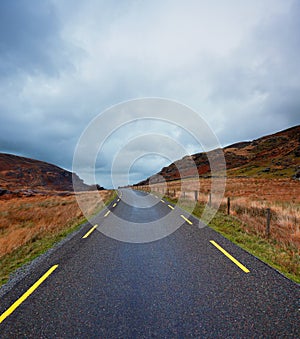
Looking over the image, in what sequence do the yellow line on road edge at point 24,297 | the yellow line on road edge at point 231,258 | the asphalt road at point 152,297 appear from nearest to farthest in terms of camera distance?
the asphalt road at point 152,297 → the yellow line on road edge at point 24,297 → the yellow line on road edge at point 231,258

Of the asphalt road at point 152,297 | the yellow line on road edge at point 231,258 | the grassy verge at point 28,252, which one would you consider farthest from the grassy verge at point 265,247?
the grassy verge at point 28,252

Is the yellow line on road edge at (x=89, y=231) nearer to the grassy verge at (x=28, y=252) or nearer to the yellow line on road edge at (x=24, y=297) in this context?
the grassy verge at (x=28, y=252)

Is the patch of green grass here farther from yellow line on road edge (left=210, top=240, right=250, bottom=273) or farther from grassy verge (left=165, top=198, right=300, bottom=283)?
grassy verge (left=165, top=198, right=300, bottom=283)

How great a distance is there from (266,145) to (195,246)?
138 m

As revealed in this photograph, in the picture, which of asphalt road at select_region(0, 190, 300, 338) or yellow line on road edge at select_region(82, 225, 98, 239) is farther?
yellow line on road edge at select_region(82, 225, 98, 239)

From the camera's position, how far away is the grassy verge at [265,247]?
4957mm

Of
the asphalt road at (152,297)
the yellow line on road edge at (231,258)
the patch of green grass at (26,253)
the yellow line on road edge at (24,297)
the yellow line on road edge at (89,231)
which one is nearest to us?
the asphalt road at (152,297)

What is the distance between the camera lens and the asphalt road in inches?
114

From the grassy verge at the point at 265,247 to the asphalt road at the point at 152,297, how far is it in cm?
38

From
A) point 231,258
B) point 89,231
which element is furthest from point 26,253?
point 231,258

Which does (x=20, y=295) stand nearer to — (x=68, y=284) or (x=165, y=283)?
(x=68, y=284)

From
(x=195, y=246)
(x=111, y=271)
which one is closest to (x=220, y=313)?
(x=111, y=271)

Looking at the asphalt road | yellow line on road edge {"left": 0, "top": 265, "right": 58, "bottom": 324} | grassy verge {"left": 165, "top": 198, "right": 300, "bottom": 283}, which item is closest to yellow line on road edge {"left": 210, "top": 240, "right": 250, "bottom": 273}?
the asphalt road

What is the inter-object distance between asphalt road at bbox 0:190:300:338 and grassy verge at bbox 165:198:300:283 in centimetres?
38
